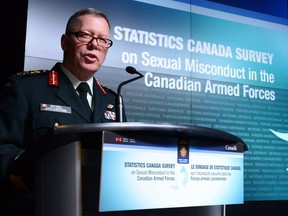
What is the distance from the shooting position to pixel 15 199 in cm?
107

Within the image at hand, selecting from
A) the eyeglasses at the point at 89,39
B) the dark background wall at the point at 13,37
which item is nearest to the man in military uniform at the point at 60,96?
the eyeglasses at the point at 89,39

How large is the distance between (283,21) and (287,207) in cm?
138

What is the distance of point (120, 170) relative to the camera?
78 cm

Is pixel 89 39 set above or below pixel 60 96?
→ above

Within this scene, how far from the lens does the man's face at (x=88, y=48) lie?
141 cm

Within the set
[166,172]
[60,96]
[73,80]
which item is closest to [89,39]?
[73,80]

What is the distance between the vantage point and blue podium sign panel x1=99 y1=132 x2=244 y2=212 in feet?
2.53

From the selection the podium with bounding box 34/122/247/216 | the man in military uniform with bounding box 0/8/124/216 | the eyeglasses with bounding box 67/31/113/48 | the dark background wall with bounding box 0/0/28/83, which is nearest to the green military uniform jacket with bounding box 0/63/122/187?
the man in military uniform with bounding box 0/8/124/216

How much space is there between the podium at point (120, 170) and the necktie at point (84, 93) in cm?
49

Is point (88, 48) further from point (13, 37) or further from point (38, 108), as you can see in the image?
point (13, 37)

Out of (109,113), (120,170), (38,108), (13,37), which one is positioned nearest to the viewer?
(120,170)

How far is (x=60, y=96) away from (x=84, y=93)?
0.31 ft

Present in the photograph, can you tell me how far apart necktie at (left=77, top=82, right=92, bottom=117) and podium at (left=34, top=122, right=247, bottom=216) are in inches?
19.2

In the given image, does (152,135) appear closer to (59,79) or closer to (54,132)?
(54,132)
